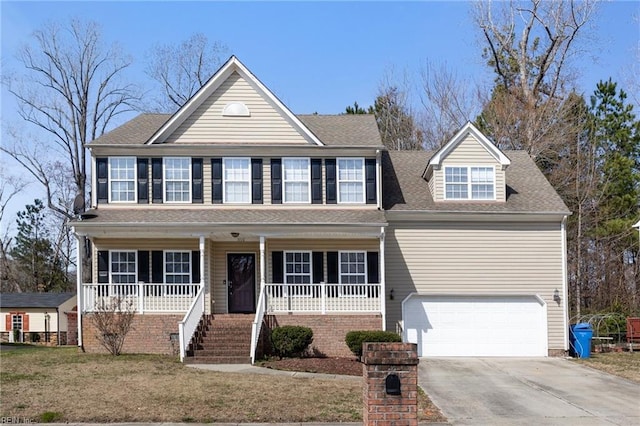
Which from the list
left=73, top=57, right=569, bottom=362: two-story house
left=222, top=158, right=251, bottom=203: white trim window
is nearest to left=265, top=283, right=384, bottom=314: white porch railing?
left=73, top=57, right=569, bottom=362: two-story house

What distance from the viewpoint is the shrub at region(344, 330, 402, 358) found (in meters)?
21.1

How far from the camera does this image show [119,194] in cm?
2422

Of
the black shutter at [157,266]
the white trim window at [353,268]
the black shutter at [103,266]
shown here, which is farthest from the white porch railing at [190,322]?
the white trim window at [353,268]

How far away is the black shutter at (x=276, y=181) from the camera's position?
24375mm

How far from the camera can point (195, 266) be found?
24.1 metres

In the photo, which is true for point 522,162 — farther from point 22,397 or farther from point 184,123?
point 22,397

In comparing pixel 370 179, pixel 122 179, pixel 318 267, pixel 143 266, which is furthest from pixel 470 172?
→ pixel 122 179

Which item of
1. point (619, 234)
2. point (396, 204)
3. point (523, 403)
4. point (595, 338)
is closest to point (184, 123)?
point (396, 204)

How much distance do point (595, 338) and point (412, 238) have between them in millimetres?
8759

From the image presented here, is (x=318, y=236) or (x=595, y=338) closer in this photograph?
(x=318, y=236)

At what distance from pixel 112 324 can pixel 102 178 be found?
17.7 ft

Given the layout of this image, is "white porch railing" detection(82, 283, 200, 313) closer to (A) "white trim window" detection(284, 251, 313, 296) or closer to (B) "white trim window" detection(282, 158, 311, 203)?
(A) "white trim window" detection(284, 251, 313, 296)

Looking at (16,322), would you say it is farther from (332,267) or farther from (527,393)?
(527,393)

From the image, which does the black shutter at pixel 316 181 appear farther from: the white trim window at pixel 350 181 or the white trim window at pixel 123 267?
the white trim window at pixel 123 267
